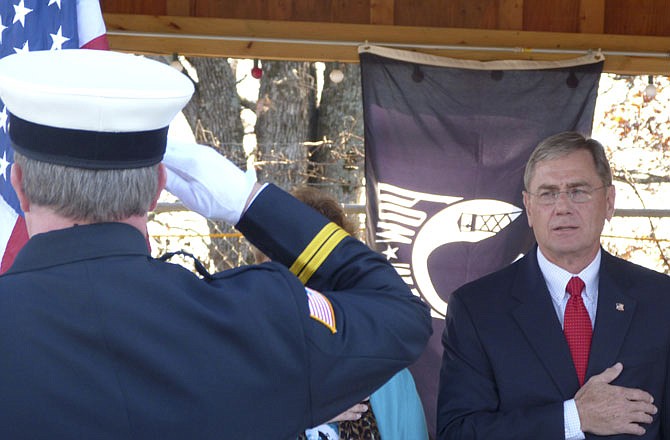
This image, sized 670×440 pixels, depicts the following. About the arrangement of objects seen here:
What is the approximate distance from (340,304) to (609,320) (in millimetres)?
1672

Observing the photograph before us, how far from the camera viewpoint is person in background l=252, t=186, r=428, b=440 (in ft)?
8.22

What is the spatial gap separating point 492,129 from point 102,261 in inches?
126

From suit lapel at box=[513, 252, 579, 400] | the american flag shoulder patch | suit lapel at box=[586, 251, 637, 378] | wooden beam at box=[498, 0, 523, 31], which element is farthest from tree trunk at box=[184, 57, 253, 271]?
the american flag shoulder patch

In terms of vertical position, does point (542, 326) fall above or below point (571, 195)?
below

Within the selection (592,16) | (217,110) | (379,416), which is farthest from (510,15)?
(217,110)

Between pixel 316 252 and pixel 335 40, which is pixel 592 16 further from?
pixel 316 252

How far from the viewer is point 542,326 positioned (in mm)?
2906

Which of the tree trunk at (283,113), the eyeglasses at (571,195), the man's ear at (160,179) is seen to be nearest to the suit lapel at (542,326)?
the eyeglasses at (571,195)

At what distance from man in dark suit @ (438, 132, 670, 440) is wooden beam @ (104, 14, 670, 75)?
1186mm

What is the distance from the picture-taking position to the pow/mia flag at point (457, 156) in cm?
429

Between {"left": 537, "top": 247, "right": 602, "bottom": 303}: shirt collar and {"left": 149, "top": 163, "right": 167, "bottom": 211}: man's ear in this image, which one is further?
{"left": 537, "top": 247, "right": 602, "bottom": 303}: shirt collar

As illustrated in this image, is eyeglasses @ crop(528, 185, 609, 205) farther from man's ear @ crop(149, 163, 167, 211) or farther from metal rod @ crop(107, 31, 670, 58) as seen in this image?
man's ear @ crop(149, 163, 167, 211)

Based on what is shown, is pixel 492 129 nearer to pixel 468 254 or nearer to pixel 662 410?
pixel 468 254

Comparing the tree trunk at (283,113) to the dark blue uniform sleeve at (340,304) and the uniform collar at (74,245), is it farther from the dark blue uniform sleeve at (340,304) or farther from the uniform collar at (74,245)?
the uniform collar at (74,245)
